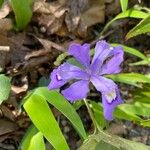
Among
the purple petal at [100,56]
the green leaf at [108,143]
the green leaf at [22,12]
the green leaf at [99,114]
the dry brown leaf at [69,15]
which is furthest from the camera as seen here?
the dry brown leaf at [69,15]

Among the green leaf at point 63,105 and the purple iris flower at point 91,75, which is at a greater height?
the purple iris flower at point 91,75

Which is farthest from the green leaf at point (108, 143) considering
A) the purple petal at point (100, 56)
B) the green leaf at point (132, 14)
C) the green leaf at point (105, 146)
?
the green leaf at point (132, 14)

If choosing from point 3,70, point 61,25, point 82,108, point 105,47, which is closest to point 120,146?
point 105,47

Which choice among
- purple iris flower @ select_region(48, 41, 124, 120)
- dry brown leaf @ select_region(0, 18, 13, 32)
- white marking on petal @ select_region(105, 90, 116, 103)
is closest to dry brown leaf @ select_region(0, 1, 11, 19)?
dry brown leaf @ select_region(0, 18, 13, 32)

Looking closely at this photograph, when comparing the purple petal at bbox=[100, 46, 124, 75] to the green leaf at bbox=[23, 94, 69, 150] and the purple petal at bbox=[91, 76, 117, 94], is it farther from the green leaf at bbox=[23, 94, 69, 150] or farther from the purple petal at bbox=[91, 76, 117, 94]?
the green leaf at bbox=[23, 94, 69, 150]

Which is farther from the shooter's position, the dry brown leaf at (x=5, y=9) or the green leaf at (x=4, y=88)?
the dry brown leaf at (x=5, y=9)

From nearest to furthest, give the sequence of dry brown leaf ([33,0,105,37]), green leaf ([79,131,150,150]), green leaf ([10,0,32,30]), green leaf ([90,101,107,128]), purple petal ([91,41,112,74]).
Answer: green leaf ([79,131,150,150]) → purple petal ([91,41,112,74]) → green leaf ([90,101,107,128]) → green leaf ([10,0,32,30]) → dry brown leaf ([33,0,105,37])

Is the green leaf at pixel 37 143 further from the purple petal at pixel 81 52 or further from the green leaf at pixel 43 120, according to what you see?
the purple petal at pixel 81 52
